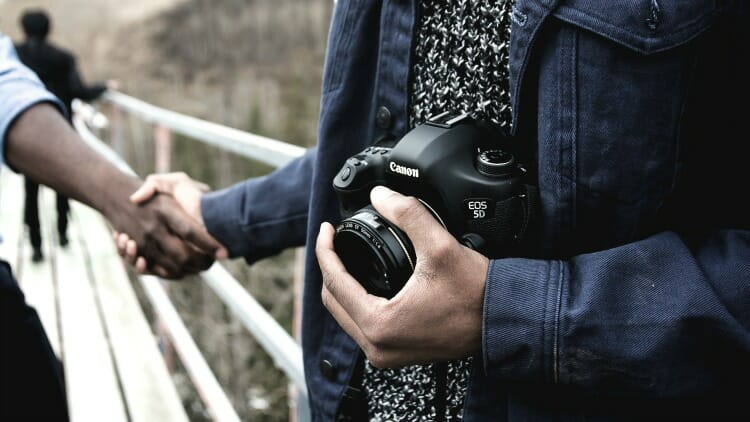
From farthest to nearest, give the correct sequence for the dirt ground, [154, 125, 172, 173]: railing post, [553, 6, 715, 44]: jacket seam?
the dirt ground → [154, 125, 172, 173]: railing post → [553, 6, 715, 44]: jacket seam

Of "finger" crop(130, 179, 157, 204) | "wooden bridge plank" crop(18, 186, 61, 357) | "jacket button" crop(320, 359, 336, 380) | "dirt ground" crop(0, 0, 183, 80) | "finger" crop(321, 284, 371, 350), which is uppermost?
"finger" crop(321, 284, 371, 350)

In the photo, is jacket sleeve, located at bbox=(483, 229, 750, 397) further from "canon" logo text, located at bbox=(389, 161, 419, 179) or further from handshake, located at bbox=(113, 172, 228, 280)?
handshake, located at bbox=(113, 172, 228, 280)

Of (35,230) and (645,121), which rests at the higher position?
(645,121)

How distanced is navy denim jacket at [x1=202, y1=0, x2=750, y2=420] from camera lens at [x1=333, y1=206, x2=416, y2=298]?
0.10 metres

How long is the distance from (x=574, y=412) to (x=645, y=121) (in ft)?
0.94

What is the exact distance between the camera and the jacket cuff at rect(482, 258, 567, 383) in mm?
626

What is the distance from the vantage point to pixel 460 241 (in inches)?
27.8

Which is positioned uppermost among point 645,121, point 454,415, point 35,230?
point 645,121

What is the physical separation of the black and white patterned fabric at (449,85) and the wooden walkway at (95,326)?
1239 mm

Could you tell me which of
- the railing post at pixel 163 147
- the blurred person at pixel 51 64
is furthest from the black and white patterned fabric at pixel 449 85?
the blurred person at pixel 51 64

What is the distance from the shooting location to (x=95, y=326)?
2555 millimetres

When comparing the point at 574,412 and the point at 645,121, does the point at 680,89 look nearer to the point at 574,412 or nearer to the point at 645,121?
the point at 645,121

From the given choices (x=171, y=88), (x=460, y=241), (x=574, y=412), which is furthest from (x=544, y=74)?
(x=171, y=88)

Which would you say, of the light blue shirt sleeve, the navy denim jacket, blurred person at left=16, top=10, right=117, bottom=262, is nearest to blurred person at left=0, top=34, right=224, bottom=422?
the light blue shirt sleeve
